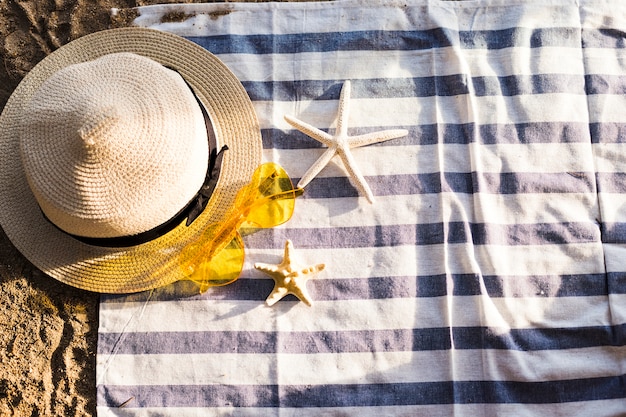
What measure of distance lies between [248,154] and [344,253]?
0.42 m

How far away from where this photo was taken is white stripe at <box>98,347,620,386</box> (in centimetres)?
173

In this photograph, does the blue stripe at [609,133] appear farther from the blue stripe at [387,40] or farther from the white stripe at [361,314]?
the white stripe at [361,314]

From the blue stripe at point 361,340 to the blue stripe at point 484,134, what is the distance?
58cm

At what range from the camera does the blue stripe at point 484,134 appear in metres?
1.85

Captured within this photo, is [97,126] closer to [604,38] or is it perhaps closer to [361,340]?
[361,340]

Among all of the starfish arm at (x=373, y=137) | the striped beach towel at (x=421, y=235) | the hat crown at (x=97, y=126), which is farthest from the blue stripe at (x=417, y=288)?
the hat crown at (x=97, y=126)

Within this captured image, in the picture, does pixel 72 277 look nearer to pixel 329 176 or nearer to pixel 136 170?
pixel 136 170

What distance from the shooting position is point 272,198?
1.78 metres

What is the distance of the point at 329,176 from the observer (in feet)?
6.05

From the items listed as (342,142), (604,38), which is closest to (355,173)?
(342,142)

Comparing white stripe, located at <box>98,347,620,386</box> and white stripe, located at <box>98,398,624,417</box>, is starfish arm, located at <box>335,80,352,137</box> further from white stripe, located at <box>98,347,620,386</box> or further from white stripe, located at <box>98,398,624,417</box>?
white stripe, located at <box>98,398,624,417</box>

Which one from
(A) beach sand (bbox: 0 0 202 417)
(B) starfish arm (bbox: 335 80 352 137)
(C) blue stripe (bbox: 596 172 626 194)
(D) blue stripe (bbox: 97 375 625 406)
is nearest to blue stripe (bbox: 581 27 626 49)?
(C) blue stripe (bbox: 596 172 626 194)

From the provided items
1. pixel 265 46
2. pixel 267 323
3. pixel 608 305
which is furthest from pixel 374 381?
pixel 265 46

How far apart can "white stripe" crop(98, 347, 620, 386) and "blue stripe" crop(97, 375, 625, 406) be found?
17mm
